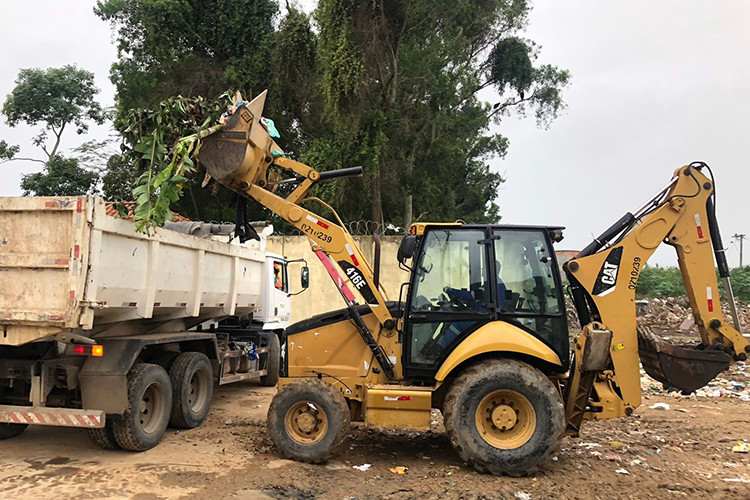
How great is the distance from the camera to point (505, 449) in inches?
202

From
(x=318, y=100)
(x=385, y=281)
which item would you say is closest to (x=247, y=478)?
(x=385, y=281)

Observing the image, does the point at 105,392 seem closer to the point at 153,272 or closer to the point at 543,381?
the point at 153,272

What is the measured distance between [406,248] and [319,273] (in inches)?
339

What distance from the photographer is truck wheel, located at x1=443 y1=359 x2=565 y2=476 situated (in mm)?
5074

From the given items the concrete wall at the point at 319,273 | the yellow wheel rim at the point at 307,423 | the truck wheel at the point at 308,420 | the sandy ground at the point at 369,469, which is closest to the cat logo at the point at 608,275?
the sandy ground at the point at 369,469

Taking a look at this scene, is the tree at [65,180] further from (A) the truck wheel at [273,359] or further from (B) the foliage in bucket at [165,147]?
(B) the foliage in bucket at [165,147]

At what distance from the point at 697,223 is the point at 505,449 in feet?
9.03

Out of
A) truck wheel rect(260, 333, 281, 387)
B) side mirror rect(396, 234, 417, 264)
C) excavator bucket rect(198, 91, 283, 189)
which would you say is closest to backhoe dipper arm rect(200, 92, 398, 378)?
excavator bucket rect(198, 91, 283, 189)

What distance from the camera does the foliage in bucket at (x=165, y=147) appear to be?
17.4 feet

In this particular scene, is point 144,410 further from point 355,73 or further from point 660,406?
point 355,73

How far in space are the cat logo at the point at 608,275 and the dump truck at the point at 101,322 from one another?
14.1 ft

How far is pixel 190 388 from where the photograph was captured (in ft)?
22.7

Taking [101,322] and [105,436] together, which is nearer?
[101,322]

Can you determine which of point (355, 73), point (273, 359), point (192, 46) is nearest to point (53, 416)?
point (273, 359)
